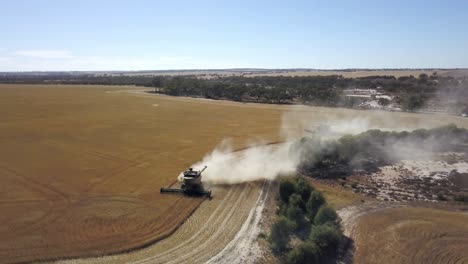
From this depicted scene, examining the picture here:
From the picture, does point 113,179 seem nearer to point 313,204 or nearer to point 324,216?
point 313,204

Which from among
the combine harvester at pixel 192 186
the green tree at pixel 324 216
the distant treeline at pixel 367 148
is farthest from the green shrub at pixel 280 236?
the distant treeline at pixel 367 148

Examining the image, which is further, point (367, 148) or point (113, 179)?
point (367, 148)

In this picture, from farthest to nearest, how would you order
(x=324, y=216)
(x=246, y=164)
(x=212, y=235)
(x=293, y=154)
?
(x=293, y=154)
(x=246, y=164)
(x=212, y=235)
(x=324, y=216)

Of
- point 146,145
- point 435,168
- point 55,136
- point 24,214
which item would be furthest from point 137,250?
point 55,136

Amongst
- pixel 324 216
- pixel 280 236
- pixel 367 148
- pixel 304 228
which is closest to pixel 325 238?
pixel 324 216

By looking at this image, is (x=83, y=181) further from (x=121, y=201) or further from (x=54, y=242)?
(x=54, y=242)

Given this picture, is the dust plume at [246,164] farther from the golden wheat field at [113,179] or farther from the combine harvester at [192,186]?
the combine harvester at [192,186]
